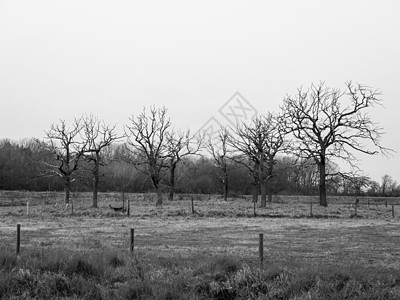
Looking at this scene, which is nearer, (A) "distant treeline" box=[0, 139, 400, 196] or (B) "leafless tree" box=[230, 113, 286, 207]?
(B) "leafless tree" box=[230, 113, 286, 207]

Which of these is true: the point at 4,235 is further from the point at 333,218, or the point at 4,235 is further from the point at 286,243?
the point at 333,218

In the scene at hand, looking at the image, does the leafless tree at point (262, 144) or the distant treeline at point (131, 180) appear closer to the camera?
the leafless tree at point (262, 144)

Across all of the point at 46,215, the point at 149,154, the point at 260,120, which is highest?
the point at 260,120


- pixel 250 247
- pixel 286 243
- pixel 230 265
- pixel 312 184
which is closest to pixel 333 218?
pixel 286 243

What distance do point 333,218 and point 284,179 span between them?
48203 millimetres

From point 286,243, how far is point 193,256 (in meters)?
5.58

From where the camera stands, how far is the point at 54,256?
11.2 metres

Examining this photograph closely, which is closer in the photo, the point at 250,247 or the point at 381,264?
the point at 381,264

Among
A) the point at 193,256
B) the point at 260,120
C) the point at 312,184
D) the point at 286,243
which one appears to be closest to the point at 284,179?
the point at 312,184

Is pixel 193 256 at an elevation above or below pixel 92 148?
below

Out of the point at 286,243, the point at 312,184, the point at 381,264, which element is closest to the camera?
the point at 381,264

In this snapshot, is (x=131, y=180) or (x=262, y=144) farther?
(x=131, y=180)

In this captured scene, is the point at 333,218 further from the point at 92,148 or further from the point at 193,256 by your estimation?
the point at 92,148

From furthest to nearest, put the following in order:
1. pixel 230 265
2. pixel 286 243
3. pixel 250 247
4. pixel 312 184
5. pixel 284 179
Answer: pixel 312 184, pixel 284 179, pixel 286 243, pixel 250 247, pixel 230 265
